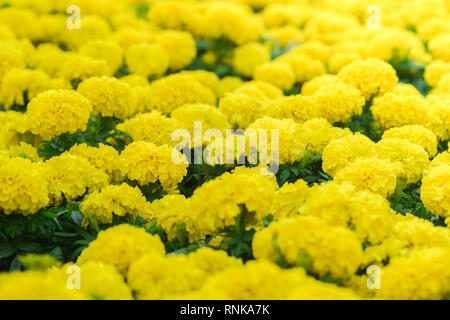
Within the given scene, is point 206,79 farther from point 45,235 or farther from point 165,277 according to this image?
point 165,277

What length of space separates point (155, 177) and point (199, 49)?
2.76m

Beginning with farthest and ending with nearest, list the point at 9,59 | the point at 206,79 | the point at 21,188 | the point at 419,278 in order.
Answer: the point at 206,79
the point at 9,59
the point at 21,188
the point at 419,278

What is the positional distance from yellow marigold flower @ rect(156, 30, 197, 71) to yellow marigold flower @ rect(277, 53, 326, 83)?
883 millimetres

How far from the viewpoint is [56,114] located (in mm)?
2986

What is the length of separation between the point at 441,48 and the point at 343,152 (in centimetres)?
281

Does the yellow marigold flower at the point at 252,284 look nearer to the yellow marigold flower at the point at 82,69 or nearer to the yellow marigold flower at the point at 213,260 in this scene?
the yellow marigold flower at the point at 213,260

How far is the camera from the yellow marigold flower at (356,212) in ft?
7.02

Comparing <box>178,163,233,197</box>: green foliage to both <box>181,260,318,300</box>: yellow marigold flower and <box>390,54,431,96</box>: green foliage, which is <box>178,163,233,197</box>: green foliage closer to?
<box>181,260,318,300</box>: yellow marigold flower

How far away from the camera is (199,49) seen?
5359mm

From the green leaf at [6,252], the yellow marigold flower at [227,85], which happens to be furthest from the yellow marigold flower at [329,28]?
the green leaf at [6,252]

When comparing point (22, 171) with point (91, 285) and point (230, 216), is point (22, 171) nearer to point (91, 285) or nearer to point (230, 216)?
point (91, 285)

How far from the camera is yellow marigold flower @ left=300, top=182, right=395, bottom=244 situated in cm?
214

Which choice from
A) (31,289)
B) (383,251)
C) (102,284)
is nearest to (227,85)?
(383,251)

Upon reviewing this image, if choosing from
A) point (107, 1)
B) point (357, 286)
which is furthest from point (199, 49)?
point (357, 286)
